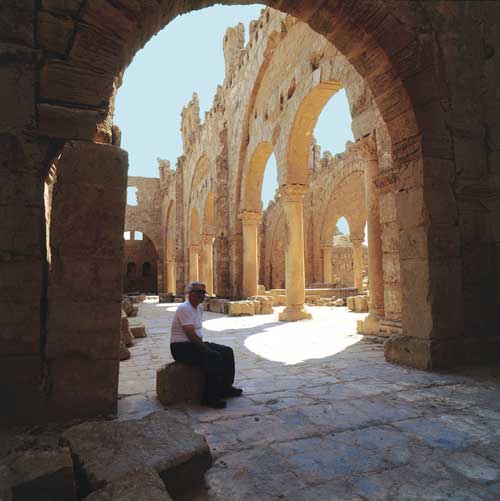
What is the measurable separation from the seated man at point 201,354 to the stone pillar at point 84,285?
2.18 ft

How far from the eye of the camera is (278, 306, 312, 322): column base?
9.34m

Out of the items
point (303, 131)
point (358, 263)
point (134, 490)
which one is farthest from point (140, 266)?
point (134, 490)

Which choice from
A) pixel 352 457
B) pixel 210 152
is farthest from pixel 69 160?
pixel 210 152

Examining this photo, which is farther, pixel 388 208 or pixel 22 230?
pixel 388 208

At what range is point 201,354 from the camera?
3.26 metres

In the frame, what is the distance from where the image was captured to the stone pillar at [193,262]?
20.3 meters

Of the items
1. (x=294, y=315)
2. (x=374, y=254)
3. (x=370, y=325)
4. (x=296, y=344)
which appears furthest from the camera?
(x=294, y=315)

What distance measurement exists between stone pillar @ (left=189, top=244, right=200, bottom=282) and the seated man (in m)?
16.8

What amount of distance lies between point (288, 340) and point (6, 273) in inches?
184

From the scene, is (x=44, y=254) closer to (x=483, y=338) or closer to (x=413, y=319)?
(x=413, y=319)

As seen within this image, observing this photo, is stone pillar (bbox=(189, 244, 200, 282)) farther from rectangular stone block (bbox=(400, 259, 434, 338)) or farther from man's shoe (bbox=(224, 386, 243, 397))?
man's shoe (bbox=(224, 386, 243, 397))

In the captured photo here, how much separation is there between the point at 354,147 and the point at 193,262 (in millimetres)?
15111

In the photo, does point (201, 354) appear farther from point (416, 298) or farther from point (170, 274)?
point (170, 274)

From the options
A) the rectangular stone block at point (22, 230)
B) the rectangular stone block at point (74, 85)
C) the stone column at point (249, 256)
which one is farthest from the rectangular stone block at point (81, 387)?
the stone column at point (249, 256)
